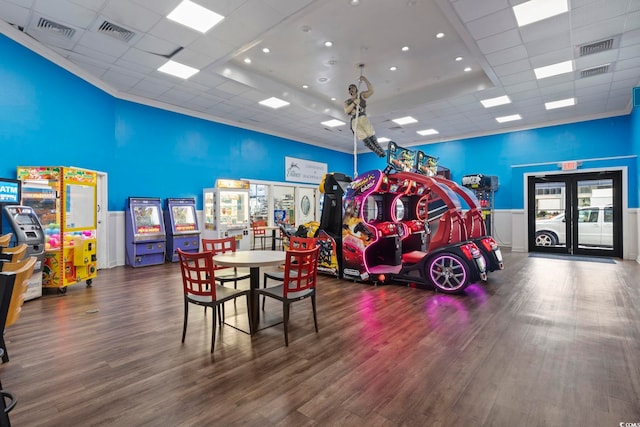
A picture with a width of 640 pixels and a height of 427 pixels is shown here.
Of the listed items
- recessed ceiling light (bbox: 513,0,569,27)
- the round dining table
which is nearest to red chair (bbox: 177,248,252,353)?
the round dining table

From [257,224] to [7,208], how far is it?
597 centimetres

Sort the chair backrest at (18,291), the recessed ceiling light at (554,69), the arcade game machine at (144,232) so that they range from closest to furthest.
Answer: the chair backrest at (18,291)
the recessed ceiling light at (554,69)
the arcade game machine at (144,232)

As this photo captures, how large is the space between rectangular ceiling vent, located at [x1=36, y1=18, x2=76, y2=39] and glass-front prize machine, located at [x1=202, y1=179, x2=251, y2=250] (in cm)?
411

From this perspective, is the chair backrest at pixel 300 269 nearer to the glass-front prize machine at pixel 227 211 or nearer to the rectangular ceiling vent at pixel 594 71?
the glass-front prize machine at pixel 227 211

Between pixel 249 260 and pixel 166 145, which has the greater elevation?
pixel 166 145

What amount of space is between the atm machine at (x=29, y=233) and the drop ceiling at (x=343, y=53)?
2551mm

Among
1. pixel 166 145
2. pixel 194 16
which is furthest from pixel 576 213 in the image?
pixel 166 145

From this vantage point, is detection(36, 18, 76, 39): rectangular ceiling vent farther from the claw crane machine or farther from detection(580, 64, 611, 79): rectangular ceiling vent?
detection(580, 64, 611, 79): rectangular ceiling vent

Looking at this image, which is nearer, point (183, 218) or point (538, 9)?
→ point (538, 9)

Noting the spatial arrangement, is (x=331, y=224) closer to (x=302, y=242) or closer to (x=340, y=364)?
(x=302, y=242)

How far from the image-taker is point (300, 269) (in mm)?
3066

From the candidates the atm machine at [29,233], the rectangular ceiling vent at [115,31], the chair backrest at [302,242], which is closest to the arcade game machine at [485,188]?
the chair backrest at [302,242]

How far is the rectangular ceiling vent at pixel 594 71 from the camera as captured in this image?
5758 millimetres

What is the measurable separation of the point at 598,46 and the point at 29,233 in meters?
8.87
